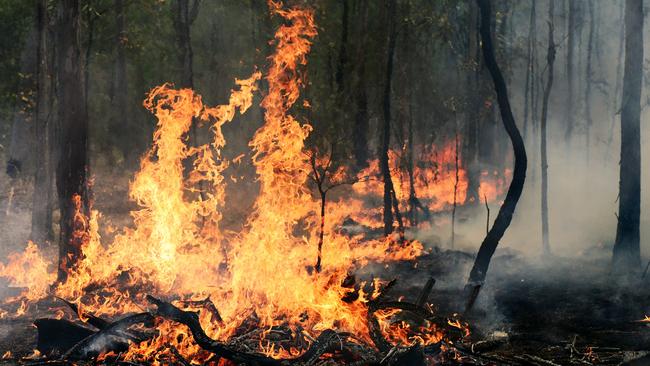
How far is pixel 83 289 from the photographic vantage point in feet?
45.7

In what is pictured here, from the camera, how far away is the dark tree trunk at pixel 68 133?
14.4 metres

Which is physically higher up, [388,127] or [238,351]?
[388,127]

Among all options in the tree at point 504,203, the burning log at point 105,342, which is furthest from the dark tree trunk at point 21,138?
the tree at point 504,203

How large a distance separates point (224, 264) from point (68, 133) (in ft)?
15.3

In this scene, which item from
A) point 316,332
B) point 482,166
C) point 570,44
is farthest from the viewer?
point 570,44

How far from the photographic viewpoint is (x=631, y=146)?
16516 mm

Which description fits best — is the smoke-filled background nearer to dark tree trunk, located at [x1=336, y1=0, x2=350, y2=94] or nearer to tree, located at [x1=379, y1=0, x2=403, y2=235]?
dark tree trunk, located at [x1=336, y1=0, x2=350, y2=94]

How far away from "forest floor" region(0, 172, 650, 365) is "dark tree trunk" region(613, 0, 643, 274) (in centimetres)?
93

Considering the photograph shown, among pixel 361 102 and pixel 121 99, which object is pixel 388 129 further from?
pixel 121 99

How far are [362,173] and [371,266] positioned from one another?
39.5ft

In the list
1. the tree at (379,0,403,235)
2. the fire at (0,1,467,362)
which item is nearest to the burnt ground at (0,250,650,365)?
the fire at (0,1,467,362)

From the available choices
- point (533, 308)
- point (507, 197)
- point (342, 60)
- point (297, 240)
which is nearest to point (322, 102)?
point (342, 60)

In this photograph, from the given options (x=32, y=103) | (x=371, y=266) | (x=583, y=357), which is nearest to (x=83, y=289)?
(x=371, y=266)

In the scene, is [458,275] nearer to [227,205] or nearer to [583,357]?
[583,357]
